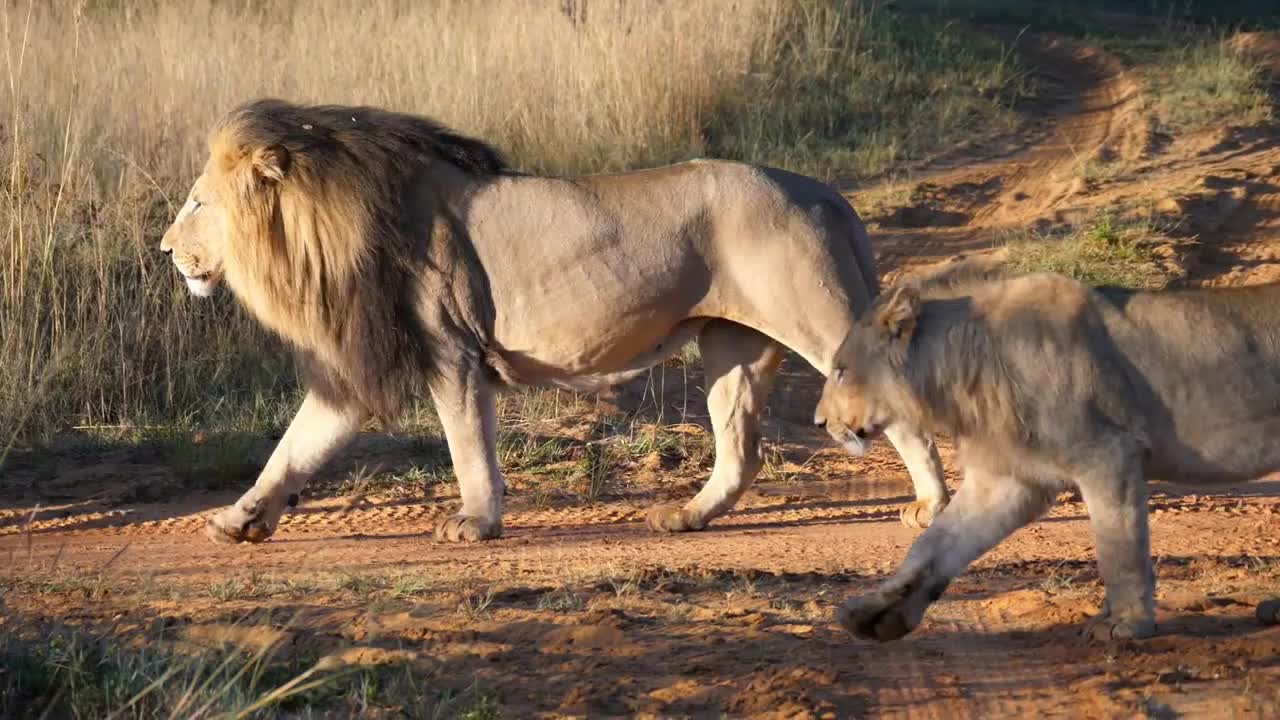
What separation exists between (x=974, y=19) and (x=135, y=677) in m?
14.9

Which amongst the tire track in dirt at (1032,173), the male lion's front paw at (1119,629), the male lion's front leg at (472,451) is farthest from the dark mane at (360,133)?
the tire track in dirt at (1032,173)

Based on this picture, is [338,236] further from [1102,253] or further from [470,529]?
[1102,253]

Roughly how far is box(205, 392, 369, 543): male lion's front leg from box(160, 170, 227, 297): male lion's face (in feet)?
2.04

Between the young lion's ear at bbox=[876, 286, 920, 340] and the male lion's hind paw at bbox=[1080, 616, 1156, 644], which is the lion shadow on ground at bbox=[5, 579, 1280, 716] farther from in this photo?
the young lion's ear at bbox=[876, 286, 920, 340]

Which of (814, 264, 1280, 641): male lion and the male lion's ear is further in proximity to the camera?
the male lion's ear

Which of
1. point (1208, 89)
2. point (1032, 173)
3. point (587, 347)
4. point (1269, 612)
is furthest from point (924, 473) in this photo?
point (1208, 89)

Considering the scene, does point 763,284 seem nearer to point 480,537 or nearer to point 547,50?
point 480,537

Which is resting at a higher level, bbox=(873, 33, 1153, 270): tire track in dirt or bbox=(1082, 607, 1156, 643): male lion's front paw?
bbox=(873, 33, 1153, 270): tire track in dirt

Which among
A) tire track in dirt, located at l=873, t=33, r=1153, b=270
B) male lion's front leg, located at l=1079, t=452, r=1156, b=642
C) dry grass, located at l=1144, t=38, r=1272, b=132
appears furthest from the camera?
dry grass, located at l=1144, t=38, r=1272, b=132

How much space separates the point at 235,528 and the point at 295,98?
5745mm

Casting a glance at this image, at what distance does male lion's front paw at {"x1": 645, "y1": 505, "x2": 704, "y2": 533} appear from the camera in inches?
267

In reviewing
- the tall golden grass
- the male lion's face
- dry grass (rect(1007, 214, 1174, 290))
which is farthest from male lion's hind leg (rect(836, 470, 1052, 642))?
dry grass (rect(1007, 214, 1174, 290))

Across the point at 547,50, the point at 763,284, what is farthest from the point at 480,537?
the point at 547,50

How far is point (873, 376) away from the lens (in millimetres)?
4656
